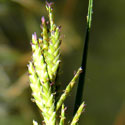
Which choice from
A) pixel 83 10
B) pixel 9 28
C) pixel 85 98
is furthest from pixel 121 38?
pixel 9 28

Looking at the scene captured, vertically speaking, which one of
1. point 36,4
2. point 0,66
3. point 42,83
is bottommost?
point 42,83

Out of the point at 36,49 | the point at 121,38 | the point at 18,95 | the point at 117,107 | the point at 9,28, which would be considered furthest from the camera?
the point at 121,38

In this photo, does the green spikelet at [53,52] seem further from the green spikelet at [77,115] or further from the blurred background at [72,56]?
the blurred background at [72,56]

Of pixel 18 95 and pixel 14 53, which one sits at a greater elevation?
pixel 14 53

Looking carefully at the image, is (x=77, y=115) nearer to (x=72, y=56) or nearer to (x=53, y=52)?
(x=53, y=52)

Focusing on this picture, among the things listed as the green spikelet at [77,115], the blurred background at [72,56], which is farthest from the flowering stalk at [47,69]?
the blurred background at [72,56]

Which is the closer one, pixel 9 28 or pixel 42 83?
pixel 42 83

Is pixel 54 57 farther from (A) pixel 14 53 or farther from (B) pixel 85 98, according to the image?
(B) pixel 85 98
